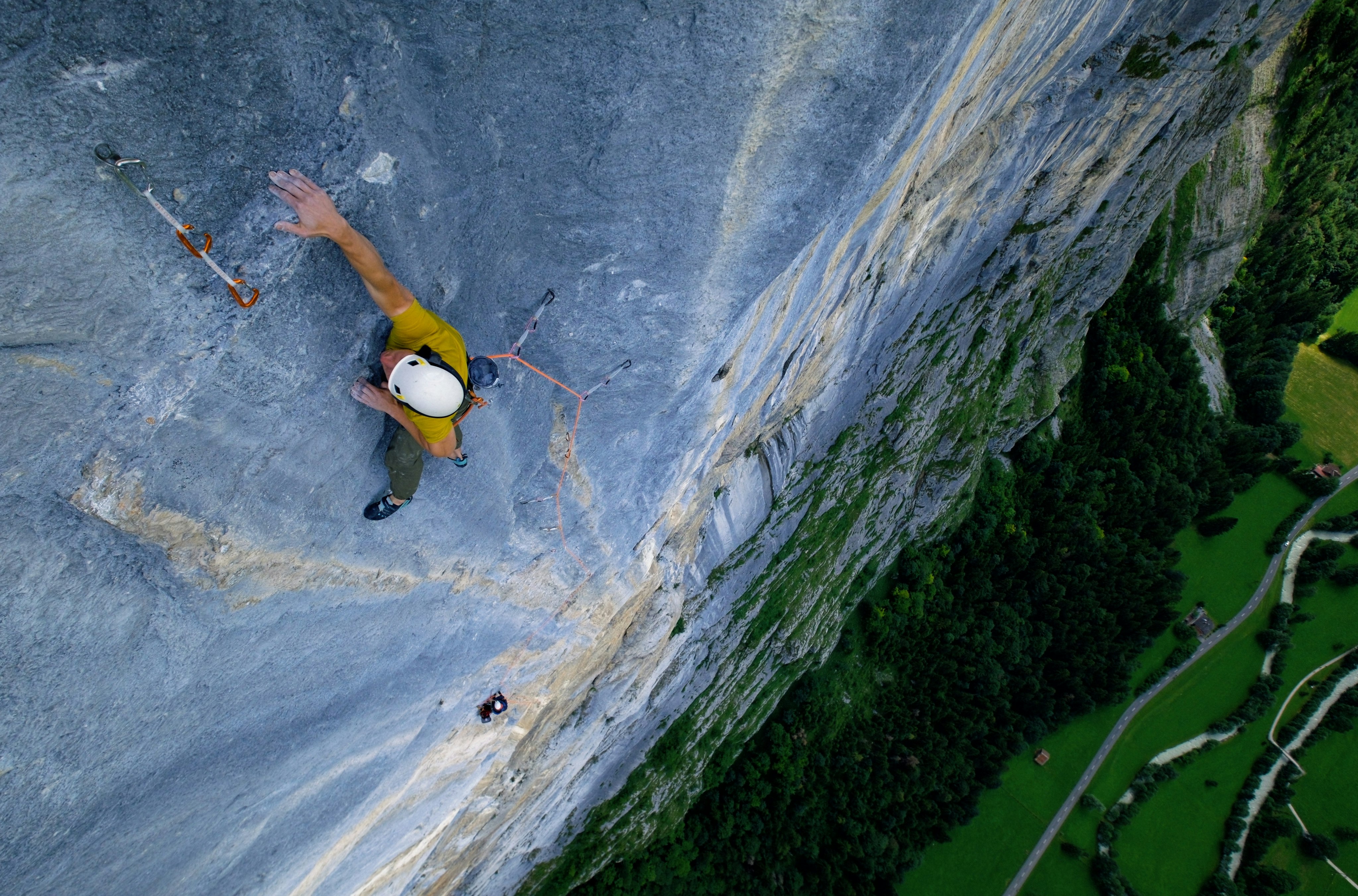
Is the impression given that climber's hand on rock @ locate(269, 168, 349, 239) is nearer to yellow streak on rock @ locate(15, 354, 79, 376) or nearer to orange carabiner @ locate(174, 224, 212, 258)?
orange carabiner @ locate(174, 224, 212, 258)

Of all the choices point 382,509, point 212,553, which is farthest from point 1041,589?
point 212,553

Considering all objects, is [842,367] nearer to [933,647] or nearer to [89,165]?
[89,165]

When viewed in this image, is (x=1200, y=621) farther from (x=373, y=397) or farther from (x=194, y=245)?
(x=194, y=245)

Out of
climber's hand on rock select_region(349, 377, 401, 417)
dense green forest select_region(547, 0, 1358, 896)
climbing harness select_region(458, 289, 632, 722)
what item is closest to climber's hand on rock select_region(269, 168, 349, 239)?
climber's hand on rock select_region(349, 377, 401, 417)

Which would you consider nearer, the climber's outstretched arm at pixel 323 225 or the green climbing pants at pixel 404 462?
the climber's outstretched arm at pixel 323 225

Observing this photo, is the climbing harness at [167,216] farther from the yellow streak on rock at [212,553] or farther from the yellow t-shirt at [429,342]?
the yellow streak on rock at [212,553]

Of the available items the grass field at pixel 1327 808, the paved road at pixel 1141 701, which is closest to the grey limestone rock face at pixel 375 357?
A: the paved road at pixel 1141 701
